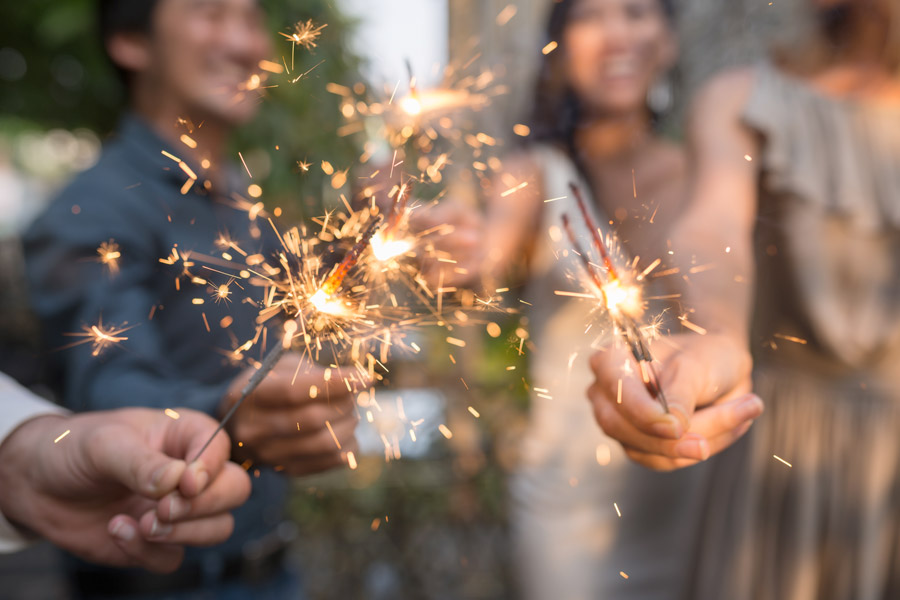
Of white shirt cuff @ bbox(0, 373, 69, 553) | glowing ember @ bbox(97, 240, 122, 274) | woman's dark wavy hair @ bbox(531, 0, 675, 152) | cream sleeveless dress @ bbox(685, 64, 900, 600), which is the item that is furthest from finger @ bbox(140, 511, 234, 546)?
woman's dark wavy hair @ bbox(531, 0, 675, 152)

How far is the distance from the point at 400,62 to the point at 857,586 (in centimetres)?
126

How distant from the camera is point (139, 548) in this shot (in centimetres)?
70

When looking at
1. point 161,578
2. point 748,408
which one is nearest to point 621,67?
point 748,408

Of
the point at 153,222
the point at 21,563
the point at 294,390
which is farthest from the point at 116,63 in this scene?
the point at 21,563

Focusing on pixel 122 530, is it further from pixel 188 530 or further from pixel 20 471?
pixel 20 471

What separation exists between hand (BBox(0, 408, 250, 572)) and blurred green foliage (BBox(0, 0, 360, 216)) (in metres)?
0.59

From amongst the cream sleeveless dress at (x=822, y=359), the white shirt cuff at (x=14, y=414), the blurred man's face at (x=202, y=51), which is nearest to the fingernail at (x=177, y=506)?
the white shirt cuff at (x=14, y=414)

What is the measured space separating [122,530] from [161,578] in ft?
2.30

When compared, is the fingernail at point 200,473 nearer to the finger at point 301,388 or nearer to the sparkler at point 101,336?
the finger at point 301,388

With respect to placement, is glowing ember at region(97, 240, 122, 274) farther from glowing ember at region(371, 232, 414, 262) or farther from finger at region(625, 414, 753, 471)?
finger at region(625, 414, 753, 471)

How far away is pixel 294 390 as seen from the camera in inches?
27.5

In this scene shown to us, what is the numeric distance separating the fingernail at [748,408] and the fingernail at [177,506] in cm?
67

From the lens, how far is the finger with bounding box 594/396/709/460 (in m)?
0.63

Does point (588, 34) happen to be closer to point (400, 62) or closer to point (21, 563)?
point (400, 62)
